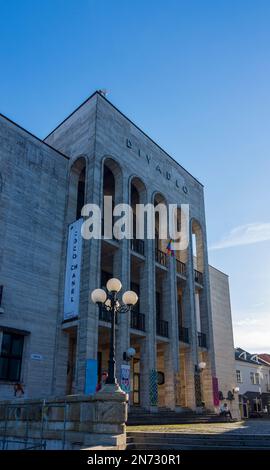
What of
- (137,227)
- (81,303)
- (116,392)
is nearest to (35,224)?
(81,303)

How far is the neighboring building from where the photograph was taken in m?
38.2

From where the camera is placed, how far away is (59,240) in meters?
20.3

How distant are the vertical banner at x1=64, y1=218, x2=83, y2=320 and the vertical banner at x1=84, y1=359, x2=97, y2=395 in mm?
2322

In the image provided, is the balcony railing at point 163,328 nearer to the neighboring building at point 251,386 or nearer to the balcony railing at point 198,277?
the balcony railing at point 198,277

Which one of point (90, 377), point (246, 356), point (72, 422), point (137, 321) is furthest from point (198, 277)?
point (246, 356)

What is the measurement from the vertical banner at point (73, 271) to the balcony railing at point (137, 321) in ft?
12.2

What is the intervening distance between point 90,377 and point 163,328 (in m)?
7.25

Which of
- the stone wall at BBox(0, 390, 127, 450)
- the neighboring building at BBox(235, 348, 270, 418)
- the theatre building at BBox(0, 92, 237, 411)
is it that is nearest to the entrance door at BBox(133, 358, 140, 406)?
the theatre building at BBox(0, 92, 237, 411)

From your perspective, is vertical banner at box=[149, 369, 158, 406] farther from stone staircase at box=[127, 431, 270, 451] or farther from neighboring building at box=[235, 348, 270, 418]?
neighboring building at box=[235, 348, 270, 418]

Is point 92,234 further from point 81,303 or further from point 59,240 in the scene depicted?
point 81,303

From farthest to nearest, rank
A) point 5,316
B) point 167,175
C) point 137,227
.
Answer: point 167,175, point 137,227, point 5,316

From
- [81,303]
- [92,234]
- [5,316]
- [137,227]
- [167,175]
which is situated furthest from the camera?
[167,175]

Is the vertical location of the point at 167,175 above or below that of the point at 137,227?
above

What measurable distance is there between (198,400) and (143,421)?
7.98m
